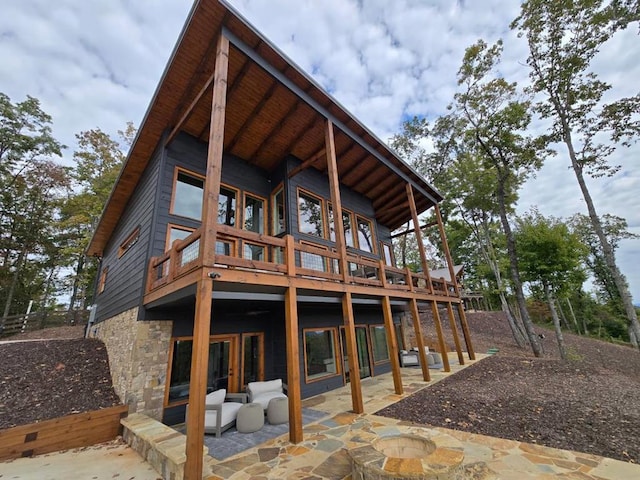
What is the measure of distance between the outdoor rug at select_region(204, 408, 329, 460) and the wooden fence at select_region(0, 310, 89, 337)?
16.8 m

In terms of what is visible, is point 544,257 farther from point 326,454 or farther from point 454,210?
point 326,454

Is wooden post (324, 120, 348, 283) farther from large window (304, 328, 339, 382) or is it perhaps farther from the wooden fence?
the wooden fence

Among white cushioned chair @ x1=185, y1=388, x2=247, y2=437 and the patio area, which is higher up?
white cushioned chair @ x1=185, y1=388, x2=247, y2=437

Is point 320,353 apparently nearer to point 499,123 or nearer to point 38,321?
point 499,123

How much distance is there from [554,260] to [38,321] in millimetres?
26389

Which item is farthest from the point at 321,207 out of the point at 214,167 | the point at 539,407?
the point at 539,407

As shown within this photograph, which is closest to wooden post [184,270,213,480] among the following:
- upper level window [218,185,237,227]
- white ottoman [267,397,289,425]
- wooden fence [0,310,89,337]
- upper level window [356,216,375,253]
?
white ottoman [267,397,289,425]

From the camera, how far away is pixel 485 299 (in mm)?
27844

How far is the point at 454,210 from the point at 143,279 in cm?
1779

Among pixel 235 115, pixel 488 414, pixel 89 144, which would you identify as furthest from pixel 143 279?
pixel 89 144

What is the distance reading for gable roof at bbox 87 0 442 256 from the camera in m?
4.83

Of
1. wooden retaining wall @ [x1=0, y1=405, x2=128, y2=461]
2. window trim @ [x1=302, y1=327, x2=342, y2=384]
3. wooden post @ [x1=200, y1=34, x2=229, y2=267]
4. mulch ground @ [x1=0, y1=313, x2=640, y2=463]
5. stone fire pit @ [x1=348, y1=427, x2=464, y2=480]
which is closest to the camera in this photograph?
stone fire pit @ [x1=348, y1=427, x2=464, y2=480]

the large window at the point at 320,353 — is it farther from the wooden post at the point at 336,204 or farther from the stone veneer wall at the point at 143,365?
the stone veneer wall at the point at 143,365

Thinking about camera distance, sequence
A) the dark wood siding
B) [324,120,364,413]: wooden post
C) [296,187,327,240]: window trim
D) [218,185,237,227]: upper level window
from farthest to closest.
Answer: [296,187,327,240]: window trim
[218,185,237,227]: upper level window
the dark wood siding
[324,120,364,413]: wooden post
